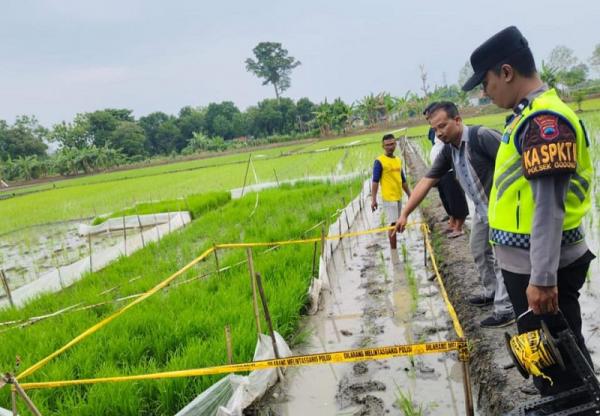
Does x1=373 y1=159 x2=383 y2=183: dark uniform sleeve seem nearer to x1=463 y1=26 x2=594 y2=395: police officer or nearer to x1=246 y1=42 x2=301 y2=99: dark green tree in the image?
x1=463 y1=26 x2=594 y2=395: police officer

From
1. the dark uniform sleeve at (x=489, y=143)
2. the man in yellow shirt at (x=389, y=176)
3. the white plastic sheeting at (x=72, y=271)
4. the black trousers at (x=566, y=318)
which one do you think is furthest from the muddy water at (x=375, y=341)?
the white plastic sheeting at (x=72, y=271)

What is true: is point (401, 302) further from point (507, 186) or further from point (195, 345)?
point (507, 186)

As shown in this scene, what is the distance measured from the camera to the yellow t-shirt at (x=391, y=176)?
4555mm

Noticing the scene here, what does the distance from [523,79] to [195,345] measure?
237 cm

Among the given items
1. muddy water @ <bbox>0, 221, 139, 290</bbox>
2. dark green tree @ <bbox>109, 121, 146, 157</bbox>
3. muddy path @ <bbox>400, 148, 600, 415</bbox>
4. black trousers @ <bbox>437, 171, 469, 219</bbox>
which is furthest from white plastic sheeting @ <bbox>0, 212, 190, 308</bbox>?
dark green tree @ <bbox>109, 121, 146, 157</bbox>

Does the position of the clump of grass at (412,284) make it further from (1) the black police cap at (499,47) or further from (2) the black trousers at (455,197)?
(1) the black police cap at (499,47)

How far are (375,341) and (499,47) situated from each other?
2183mm

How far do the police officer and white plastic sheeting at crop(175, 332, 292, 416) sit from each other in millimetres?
1420

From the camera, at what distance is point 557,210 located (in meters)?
1.27

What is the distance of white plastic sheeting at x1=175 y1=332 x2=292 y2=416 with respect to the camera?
2088 millimetres

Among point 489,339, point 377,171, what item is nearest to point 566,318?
point 489,339

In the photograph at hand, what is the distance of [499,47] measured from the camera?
144 cm

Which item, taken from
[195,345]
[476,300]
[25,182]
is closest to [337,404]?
[195,345]

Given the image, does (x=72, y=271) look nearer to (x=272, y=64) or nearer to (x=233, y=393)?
(x=233, y=393)
